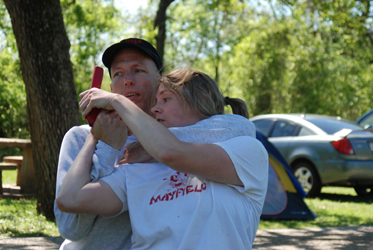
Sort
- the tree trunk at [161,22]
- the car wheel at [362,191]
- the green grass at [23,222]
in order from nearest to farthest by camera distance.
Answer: the green grass at [23,222] < the car wheel at [362,191] < the tree trunk at [161,22]

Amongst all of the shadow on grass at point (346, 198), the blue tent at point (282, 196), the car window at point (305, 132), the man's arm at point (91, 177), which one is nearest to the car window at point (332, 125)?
the car window at point (305, 132)

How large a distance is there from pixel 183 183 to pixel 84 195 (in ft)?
1.29

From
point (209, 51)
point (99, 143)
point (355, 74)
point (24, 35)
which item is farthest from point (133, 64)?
point (209, 51)

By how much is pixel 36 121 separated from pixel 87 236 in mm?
4415

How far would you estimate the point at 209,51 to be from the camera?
4594 centimetres

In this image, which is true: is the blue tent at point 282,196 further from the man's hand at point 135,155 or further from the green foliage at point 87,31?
the green foliage at point 87,31

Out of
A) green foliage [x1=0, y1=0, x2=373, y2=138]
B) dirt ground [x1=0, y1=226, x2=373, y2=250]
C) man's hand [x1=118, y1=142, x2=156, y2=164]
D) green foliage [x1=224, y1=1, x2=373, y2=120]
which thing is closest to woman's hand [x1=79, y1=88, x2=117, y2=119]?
man's hand [x1=118, y1=142, x2=156, y2=164]

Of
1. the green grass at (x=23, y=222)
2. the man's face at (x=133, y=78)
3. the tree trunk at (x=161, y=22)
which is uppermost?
the tree trunk at (x=161, y=22)

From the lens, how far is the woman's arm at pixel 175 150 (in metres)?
1.90

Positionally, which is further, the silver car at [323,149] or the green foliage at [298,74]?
the green foliage at [298,74]

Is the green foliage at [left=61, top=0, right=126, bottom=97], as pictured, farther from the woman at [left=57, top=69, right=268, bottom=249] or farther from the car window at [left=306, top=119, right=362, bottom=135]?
the woman at [left=57, top=69, right=268, bottom=249]

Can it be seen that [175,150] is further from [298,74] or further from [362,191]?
[298,74]

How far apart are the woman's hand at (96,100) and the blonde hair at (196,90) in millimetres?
306

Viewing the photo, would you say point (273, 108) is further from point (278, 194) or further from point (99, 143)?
point (99, 143)
